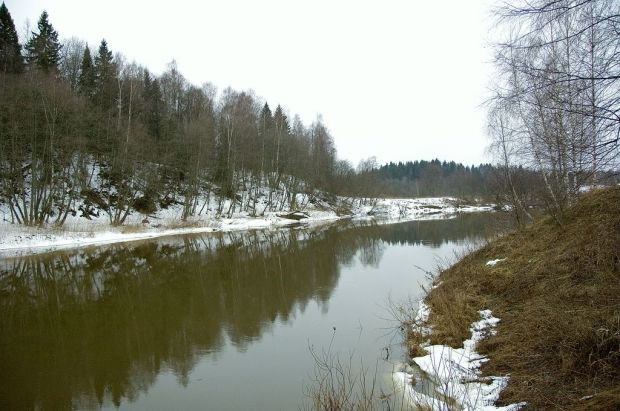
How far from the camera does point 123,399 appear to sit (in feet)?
20.4

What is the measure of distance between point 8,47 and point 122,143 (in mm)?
15579

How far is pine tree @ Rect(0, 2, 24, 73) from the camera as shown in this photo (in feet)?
116

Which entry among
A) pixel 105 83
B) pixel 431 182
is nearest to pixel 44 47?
pixel 105 83

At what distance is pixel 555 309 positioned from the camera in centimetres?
584

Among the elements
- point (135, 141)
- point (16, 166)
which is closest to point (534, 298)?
point (16, 166)

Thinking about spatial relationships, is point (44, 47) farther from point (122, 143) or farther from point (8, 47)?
point (122, 143)

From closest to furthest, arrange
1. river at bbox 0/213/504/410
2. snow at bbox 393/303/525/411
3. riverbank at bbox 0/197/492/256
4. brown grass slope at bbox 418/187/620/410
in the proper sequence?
brown grass slope at bbox 418/187/620/410 → snow at bbox 393/303/525/411 → river at bbox 0/213/504/410 → riverbank at bbox 0/197/492/256

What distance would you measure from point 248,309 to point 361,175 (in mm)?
61045

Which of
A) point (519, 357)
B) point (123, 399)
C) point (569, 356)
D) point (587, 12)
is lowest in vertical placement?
point (123, 399)

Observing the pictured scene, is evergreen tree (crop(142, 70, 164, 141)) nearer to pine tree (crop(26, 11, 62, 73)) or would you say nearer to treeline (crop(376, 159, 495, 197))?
pine tree (crop(26, 11, 62, 73))

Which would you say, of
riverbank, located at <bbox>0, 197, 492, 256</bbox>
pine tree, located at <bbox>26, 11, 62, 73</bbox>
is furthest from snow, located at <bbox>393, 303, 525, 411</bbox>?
pine tree, located at <bbox>26, 11, 62, 73</bbox>

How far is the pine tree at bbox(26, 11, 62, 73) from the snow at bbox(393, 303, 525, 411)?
42.8 metres

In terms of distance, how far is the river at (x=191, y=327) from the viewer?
6445mm

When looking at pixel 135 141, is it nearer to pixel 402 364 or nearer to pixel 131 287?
pixel 131 287
